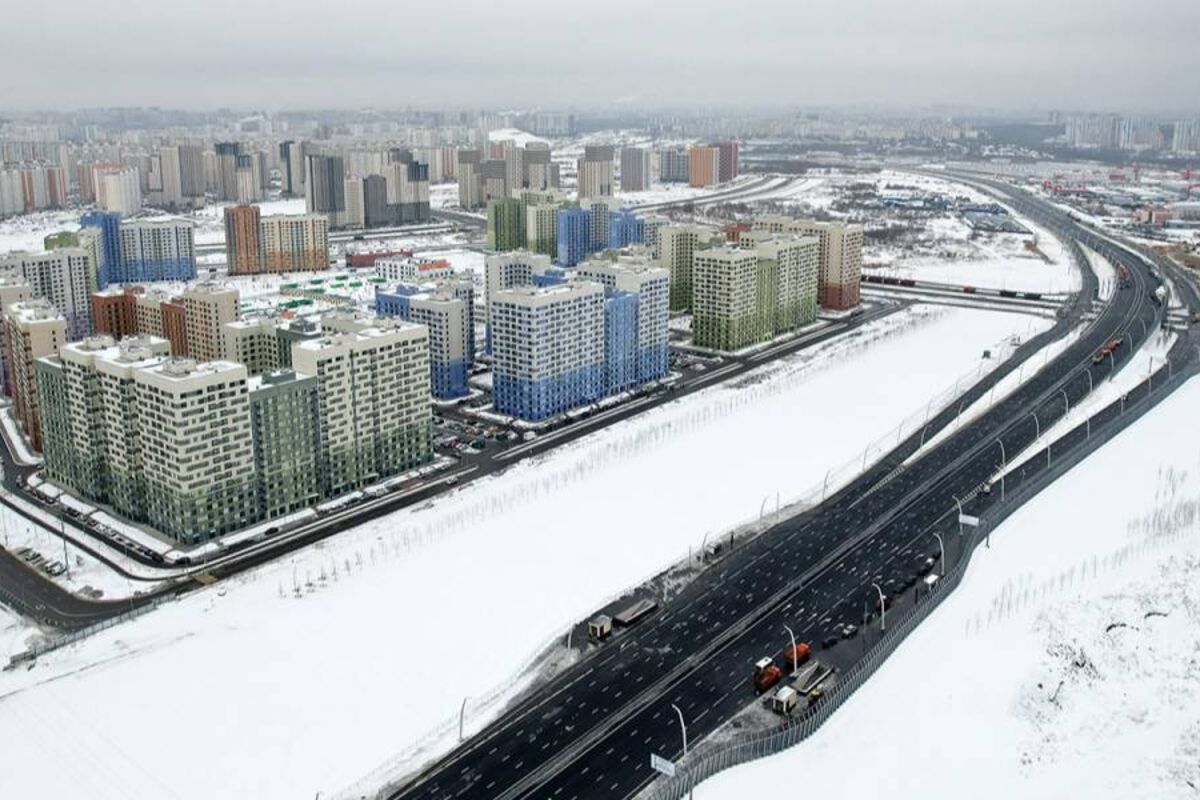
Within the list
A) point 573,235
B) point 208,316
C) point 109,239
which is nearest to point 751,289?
point 208,316

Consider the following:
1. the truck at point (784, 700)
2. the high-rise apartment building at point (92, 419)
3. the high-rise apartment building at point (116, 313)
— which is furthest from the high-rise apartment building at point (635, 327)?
the truck at point (784, 700)

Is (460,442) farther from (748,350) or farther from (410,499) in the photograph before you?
(748,350)

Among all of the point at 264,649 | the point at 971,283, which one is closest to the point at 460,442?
the point at 264,649

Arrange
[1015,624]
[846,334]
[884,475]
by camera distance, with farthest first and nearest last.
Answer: [846,334], [884,475], [1015,624]

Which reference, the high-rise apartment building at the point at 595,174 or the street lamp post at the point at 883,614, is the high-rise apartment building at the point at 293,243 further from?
the street lamp post at the point at 883,614

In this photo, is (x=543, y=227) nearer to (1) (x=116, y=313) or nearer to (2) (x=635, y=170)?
(1) (x=116, y=313)

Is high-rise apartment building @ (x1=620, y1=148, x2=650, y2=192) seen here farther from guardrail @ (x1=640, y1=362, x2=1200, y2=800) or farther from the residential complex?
guardrail @ (x1=640, y1=362, x2=1200, y2=800)

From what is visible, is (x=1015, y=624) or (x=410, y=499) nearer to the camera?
(x=1015, y=624)
